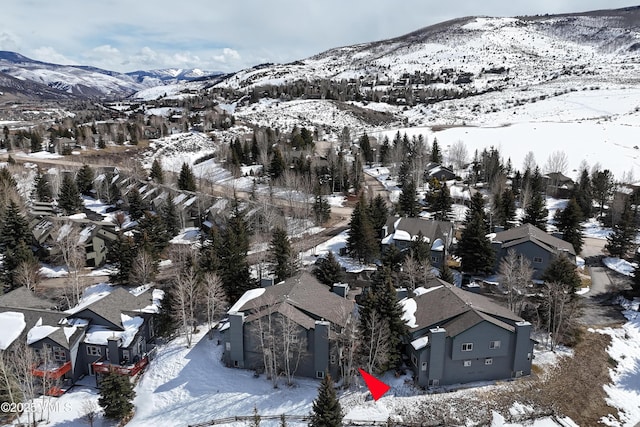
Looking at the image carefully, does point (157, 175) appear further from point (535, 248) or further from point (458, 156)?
point (535, 248)

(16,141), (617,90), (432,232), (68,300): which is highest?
(617,90)

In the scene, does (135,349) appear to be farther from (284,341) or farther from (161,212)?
(161,212)

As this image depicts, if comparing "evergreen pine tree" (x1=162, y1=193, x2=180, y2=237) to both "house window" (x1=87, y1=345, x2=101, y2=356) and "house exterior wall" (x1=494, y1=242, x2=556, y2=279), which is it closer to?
"house window" (x1=87, y1=345, x2=101, y2=356)

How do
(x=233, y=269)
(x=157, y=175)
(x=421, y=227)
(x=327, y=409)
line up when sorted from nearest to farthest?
(x=327, y=409) < (x=233, y=269) < (x=421, y=227) < (x=157, y=175)

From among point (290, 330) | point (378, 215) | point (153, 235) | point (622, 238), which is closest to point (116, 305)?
point (290, 330)

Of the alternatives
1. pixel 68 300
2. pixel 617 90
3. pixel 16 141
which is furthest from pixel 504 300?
pixel 617 90

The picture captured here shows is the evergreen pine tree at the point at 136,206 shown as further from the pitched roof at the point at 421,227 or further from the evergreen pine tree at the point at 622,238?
the evergreen pine tree at the point at 622,238

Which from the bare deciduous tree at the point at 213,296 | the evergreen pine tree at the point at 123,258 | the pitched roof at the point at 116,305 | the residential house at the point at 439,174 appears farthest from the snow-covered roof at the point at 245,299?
the residential house at the point at 439,174

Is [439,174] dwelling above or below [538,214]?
above
